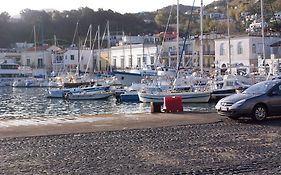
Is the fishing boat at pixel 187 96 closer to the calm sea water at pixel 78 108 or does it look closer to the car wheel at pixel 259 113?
the calm sea water at pixel 78 108

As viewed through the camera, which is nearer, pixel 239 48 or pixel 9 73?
pixel 239 48

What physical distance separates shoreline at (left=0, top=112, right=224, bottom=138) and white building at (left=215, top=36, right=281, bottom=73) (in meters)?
64.3

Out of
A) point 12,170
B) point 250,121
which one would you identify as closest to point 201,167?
point 12,170

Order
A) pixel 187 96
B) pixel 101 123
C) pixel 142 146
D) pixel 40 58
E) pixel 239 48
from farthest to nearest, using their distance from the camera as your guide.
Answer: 1. pixel 40 58
2. pixel 239 48
3. pixel 187 96
4. pixel 101 123
5. pixel 142 146

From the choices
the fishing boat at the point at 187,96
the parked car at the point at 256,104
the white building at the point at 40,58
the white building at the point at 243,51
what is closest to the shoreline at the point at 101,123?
the parked car at the point at 256,104

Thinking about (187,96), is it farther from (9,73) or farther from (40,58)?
(40,58)

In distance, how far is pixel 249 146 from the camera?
1274 centimetres

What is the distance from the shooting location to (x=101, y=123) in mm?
18625

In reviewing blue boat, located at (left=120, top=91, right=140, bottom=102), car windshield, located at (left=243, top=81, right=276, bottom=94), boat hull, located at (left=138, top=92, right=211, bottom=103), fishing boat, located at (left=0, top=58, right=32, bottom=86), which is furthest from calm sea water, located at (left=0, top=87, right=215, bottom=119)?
fishing boat, located at (left=0, top=58, right=32, bottom=86)

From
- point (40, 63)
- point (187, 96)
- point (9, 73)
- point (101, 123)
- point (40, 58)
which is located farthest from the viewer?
point (40, 63)

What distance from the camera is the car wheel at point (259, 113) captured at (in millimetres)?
18109

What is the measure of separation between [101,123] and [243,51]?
7018cm

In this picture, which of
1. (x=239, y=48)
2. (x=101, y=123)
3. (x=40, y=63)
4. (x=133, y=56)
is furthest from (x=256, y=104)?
(x=40, y=63)

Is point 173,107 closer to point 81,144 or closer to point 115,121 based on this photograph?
point 115,121
